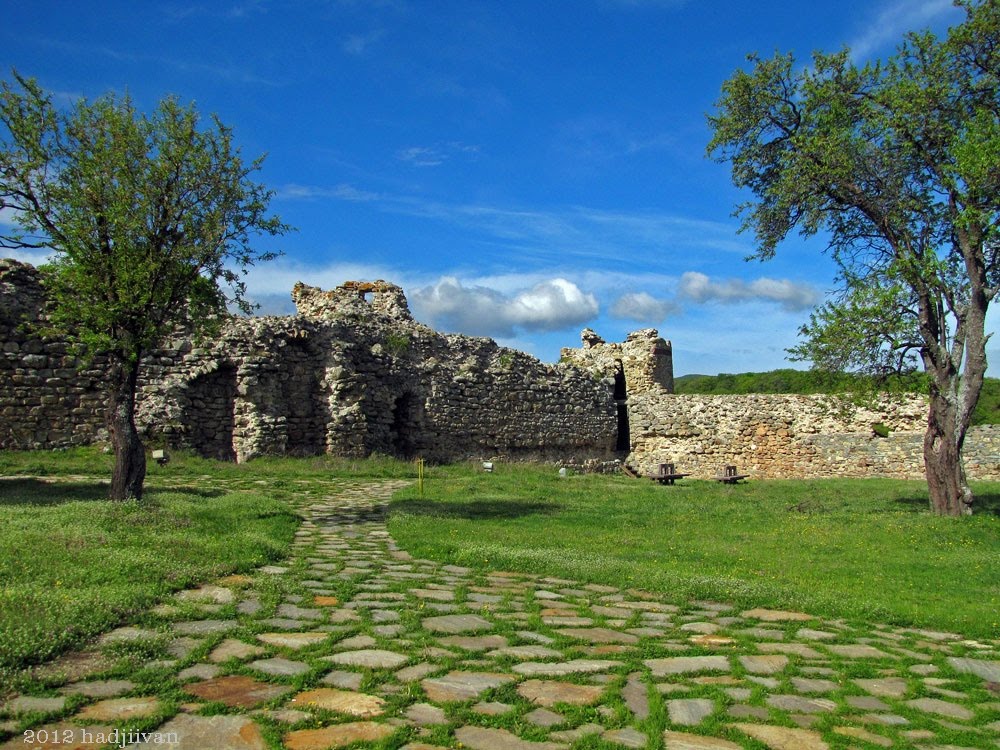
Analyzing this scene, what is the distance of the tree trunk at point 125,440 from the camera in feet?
37.9

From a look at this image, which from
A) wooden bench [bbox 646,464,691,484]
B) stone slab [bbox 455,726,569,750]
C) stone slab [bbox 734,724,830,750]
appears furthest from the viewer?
wooden bench [bbox 646,464,691,484]

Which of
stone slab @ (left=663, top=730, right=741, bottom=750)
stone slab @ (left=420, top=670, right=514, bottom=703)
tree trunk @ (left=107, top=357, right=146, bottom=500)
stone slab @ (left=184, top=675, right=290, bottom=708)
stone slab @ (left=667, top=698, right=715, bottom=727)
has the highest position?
tree trunk @ (left=107, top=357, right=146, bottom=500)

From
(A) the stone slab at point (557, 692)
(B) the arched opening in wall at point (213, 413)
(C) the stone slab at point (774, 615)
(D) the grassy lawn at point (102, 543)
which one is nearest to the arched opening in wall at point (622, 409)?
(B) the arched opening in wall at point (213, 413)

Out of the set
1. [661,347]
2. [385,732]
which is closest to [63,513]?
[385,732]

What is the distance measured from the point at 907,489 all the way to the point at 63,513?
835 inches

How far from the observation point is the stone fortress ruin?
17.8 meters

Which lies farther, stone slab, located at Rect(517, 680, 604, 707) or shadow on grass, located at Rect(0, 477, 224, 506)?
shadow on grass, located at Rect(0, 477, 224, 506)

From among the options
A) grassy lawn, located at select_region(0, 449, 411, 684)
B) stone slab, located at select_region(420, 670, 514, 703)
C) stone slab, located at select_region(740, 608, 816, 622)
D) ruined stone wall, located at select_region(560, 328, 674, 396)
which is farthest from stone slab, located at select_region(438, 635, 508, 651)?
ruined stone wall, located at select_region(560, 328, 674, 396)

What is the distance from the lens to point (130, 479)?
38.0 ft

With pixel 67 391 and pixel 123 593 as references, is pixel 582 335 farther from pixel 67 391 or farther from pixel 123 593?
pixel 123 593

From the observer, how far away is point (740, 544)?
461 inches

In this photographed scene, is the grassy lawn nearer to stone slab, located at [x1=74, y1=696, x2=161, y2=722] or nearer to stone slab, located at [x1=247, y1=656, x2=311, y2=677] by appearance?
stone slab, located at [x1=74, y1=696, x2=161, y2=722]

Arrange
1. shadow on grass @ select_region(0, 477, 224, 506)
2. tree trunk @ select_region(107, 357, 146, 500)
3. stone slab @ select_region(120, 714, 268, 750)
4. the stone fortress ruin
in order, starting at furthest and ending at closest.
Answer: the stone fortress ruin, shadow on grass @ select_region(0, 477, 224, 506), tree trunk @ select_region(107, 357, 146, 500), stone slab @ select_region(120, 714, 268, 750)

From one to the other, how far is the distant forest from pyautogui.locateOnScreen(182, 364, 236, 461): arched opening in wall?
14619 millimetres
